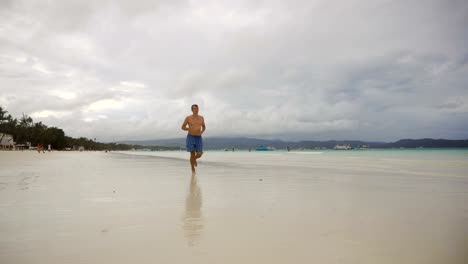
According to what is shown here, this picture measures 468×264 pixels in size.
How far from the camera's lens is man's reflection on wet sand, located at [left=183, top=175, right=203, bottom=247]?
2959mm

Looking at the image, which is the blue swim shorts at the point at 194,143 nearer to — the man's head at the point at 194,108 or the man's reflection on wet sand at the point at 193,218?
the man's head at the point at 194,108

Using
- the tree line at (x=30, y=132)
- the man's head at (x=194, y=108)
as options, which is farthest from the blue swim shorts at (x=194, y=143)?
the tree line at (x=30, y=132)

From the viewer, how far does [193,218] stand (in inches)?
148

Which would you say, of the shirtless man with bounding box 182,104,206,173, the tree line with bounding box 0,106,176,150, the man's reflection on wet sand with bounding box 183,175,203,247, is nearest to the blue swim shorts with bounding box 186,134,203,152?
the shirtless man with bounding box 182,104,206,173

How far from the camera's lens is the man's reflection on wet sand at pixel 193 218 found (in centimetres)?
296

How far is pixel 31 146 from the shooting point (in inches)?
4552

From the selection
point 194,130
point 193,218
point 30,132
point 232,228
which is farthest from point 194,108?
point 30,132

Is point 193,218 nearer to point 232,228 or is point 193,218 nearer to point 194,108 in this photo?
point 232,228

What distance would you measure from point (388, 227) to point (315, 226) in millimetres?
762

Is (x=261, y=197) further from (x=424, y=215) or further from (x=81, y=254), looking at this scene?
(x=81, y=254)

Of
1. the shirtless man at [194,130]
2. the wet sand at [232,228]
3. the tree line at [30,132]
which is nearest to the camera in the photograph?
the wet sand at [232,228]

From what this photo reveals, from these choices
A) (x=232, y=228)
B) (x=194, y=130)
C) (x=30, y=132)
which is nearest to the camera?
(x=232, y=228)

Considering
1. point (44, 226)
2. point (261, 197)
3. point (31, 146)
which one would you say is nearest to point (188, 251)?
point (44, 226)

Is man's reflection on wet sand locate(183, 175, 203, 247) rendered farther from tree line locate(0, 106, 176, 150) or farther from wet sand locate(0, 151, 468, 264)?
tree line locate(0, 106, 176, 150)
